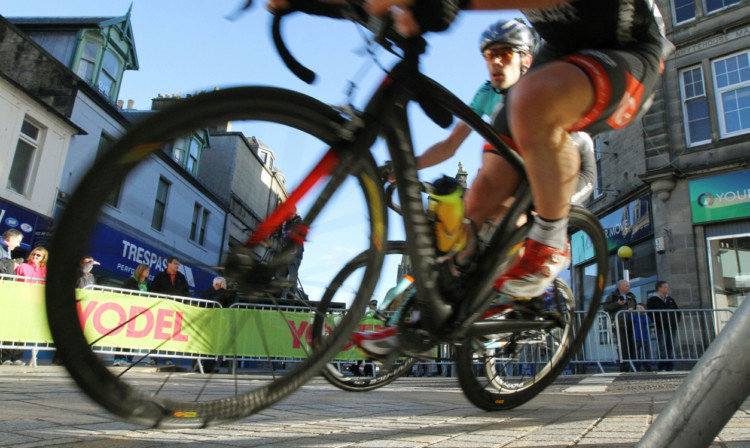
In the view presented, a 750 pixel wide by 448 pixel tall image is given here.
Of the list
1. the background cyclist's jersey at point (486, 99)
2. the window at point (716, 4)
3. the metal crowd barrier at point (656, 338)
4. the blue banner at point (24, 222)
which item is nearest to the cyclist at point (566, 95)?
the background cyclist's jersey at point (486, 99)

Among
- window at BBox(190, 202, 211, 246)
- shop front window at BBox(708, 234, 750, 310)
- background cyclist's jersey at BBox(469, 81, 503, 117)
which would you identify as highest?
shop front window at BBox(708, 234, 750, 310)

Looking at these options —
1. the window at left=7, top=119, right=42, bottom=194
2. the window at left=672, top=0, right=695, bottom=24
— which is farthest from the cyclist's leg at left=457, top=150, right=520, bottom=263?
the window at left=672, top=0, right=695, bottom=24

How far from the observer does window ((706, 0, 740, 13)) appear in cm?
1492

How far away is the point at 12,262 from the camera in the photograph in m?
7.70

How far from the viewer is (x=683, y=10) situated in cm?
1584

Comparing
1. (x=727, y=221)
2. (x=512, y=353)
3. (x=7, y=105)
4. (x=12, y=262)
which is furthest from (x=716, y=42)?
(x=7, y=105)

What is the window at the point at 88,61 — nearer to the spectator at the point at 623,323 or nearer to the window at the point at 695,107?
the spectator at the point at 623,323

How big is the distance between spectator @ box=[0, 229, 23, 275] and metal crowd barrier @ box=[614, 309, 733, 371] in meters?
10.1

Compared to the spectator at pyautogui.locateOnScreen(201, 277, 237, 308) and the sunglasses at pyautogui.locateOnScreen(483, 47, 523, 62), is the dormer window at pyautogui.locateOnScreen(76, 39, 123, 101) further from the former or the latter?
the spectator at pyautogui.locateOnScreen(201, 277, 237, 308)

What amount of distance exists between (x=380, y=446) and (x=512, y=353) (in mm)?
1589

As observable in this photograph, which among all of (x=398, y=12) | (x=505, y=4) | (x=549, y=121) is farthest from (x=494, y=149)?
(x=398, y=12)

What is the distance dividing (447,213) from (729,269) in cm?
1467

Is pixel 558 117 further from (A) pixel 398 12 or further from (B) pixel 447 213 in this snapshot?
(A) pixel 398 12

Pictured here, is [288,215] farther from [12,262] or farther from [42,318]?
[12,262]
